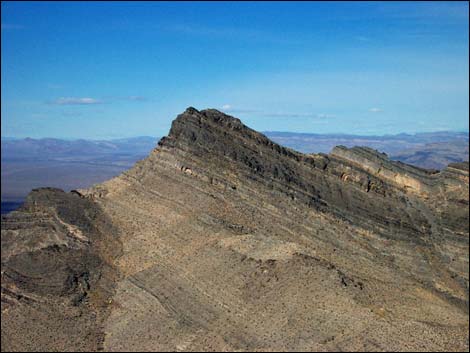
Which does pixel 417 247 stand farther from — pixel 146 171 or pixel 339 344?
pixel 146 171

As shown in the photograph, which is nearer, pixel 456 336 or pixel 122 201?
pixel 456 336

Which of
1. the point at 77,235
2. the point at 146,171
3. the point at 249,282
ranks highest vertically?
the point at 146,171

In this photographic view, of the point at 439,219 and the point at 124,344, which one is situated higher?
the point at 439,219

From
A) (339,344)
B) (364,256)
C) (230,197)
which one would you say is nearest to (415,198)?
(364,256)

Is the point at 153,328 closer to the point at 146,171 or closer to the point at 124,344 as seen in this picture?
the point at 124,344

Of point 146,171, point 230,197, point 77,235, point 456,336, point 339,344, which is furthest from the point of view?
point 146,171

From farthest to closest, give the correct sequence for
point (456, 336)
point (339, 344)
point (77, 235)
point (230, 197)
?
point (230, 197)
point (77, 235)
point (456, 336)
point (339, 344)

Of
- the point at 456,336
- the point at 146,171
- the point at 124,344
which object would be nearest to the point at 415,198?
the point at 456,336
